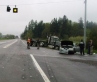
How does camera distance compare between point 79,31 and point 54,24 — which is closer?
point 54,24

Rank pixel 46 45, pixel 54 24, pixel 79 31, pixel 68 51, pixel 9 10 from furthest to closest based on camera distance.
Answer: pixel 79 31
pixel 54 24
pixel 46 45
pixel 9 10
pixel 68 51

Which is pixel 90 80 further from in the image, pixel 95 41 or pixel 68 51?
pixel 95 41

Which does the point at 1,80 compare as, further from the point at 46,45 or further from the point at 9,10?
the point at 46,45

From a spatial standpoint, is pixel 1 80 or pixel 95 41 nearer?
pixel 1 80

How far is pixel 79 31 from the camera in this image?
14488 cm

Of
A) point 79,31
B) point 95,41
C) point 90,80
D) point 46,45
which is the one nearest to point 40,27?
point 79,31

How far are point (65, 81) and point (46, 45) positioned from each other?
1599 inches

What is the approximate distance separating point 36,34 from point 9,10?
14152 cm

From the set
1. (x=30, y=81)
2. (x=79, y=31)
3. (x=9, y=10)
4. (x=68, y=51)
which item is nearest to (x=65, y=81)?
(x=30, y=81)

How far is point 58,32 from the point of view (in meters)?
132

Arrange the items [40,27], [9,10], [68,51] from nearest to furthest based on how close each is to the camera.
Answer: [68,51], [9,10], [40,27]

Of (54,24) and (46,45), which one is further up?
(54,24)

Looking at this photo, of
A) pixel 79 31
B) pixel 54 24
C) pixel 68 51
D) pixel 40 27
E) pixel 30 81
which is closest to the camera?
pixel 30 81

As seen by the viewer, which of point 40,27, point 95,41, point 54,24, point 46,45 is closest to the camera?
point 95,41
